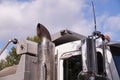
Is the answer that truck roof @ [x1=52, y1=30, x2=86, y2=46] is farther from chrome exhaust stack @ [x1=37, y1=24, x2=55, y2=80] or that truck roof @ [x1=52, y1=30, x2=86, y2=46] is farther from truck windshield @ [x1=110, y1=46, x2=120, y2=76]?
truck windshield @ [x1=110, y1=46, x2=120, y2=76]

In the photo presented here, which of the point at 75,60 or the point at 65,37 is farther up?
the point at 65,37

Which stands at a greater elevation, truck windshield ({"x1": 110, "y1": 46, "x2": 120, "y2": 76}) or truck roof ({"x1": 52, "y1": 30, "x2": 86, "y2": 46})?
truck roof ({"x1": 52, "y1": 30, "x2": 86, "y2": 46})

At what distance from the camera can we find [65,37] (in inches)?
180

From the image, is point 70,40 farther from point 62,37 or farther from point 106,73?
point 106,73

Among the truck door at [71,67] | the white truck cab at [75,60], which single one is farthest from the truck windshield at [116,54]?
the truck door at [71,67]

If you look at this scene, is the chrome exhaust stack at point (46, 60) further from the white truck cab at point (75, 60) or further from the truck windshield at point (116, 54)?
the truck windshield at point (116, 54)

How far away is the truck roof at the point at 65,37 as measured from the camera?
4.47 metres

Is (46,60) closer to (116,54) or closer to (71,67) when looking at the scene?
(71,67)

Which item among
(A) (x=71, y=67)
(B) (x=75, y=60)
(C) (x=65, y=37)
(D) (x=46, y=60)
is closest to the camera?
(D) (x=46, y=60)

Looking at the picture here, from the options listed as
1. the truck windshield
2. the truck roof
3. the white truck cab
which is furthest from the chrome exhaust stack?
the truck windshield

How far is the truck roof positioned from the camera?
447 centimetres

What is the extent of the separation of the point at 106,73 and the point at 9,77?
5.52 ft

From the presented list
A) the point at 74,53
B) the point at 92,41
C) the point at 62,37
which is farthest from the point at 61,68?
the point at 92,41

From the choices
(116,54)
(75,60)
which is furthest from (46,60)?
(116,54)
